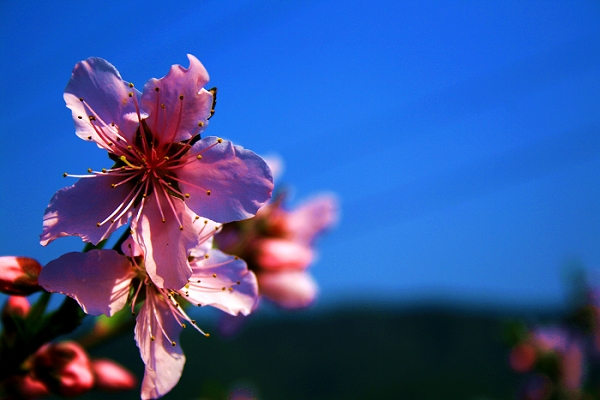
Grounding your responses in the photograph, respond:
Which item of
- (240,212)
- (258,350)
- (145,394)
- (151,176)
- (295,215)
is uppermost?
(258,350)

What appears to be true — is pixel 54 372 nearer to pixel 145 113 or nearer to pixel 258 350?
pixel 145 113

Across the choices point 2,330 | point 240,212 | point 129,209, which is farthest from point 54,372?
point 240,212

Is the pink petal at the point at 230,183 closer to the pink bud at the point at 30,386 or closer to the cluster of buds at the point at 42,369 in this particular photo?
the cluster of buds at the point at 42,369

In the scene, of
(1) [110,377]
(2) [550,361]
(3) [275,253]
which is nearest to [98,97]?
(1) [110,377]

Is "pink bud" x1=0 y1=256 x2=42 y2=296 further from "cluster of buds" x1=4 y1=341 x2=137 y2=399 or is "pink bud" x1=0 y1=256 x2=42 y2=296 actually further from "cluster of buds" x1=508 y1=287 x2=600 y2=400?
"cluster of buds" x1=508 y1=287 x2=600 y2=400

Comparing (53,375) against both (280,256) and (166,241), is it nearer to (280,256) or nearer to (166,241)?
(166,241)
